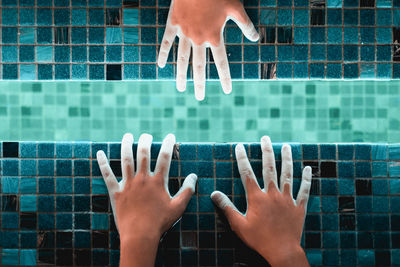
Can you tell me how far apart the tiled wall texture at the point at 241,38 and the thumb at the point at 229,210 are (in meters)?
0.57

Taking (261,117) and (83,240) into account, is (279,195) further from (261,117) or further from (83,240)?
(83,240)

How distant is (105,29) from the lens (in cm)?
179

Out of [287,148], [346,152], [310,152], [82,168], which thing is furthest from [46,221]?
[346,152]

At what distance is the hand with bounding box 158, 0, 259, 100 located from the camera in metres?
1.66

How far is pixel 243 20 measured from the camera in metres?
1.68

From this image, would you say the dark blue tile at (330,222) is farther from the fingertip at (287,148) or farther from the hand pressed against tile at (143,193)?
the hand pressed against tile at (143,193)

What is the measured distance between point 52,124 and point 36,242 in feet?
1.88

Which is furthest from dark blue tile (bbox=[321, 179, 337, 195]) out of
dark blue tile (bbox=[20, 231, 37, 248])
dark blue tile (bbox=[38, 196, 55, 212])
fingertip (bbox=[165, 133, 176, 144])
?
dark blue tile (bbox=[20, 231, 37, 248])

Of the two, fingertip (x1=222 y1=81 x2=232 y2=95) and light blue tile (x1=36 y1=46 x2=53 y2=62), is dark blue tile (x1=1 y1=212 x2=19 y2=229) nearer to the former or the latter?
light blue tile (x1=36 y1=46 x2=53 y2=62)

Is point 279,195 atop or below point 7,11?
below

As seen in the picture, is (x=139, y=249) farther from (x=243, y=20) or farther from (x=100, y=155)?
(x=243, y=20)

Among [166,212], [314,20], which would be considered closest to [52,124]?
[166,212]

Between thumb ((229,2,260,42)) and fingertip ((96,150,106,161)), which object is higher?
thumb ((229,2,260,42))

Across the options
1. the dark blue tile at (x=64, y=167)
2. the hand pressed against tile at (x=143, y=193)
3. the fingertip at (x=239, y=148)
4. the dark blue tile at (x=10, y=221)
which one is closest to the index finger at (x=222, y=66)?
the fingertip at (x=239, y=148)
